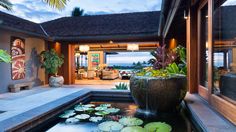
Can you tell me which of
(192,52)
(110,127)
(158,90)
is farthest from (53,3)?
(192,52)

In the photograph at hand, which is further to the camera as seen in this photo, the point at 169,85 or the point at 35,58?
the point at 35,58

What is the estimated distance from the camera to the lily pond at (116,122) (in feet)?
10.3

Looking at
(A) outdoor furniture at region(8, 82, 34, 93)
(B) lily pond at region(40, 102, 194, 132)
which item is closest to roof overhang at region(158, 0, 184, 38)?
(B) lily pond at region(40, 102, 194, 132)

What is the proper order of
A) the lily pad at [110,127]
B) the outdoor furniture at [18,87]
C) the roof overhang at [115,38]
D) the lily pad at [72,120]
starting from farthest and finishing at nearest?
the roof overhang at [115,38] < the outdoor furniture at [18,87] < the lily pad at [72,120] < the lily pad at [110,127]

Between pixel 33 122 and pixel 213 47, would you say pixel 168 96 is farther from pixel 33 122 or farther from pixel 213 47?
pixel 33 122

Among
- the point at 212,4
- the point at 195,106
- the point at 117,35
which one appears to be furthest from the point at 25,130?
the point at 117,35

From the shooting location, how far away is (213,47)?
11.7 feet

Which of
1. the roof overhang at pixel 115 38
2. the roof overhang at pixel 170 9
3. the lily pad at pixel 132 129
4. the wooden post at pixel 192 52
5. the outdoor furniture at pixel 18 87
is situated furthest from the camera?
the roof overhang at pixel 115 38

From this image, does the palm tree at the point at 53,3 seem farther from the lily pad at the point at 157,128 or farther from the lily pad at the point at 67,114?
the lily pad at the point at 157,128

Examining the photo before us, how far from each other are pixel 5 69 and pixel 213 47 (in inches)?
326

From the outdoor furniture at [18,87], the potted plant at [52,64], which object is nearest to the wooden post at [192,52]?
the outdoor furniture at [18,87]

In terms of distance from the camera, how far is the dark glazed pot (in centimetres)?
386

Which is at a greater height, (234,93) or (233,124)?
(234,93)

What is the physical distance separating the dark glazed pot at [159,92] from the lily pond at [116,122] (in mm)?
187
